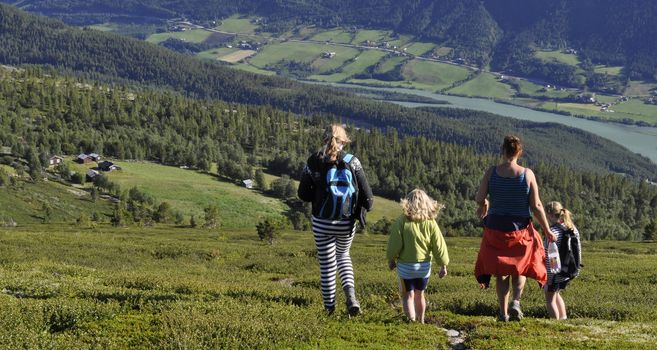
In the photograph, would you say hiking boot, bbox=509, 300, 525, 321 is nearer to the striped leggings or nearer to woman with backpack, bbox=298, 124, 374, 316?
the striped leggings

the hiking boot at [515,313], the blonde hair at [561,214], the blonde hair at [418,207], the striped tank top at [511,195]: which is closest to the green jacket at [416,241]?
the blonde hair at [418,207]

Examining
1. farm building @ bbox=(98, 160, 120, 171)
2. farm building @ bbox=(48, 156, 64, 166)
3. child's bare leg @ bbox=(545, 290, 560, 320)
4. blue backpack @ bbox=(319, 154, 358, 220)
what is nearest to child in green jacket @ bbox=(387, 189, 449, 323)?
blue backpack @ bbox=(319, 154, 358, 220)

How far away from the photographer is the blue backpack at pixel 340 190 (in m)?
13.2

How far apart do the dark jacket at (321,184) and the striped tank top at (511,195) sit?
3.01m

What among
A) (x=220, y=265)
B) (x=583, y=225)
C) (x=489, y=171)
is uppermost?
(x=489, y=171)

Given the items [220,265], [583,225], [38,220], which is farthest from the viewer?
[583,225]

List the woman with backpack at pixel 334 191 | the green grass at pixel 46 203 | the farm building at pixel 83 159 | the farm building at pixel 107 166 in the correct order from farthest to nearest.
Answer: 1. the farm building at pixel 83 159
2. the farm building at pixel 107 166
3. the green grass at pixel 46 203
4. the woman with backpack at pixel 334 191

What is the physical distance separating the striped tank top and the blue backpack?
3.36 metres

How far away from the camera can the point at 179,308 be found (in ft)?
46.4

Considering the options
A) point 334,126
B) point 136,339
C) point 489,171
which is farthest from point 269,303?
→ point 489,171

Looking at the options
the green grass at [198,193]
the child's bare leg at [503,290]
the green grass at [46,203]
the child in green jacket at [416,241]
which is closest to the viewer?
the child in green jacket at [416,241]

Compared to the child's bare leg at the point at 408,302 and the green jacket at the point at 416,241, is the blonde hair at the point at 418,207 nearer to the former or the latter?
the green jacket at the point at 416,241

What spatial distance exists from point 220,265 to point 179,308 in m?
20.8

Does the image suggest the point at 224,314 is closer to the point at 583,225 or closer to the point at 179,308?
the point at 179,308
